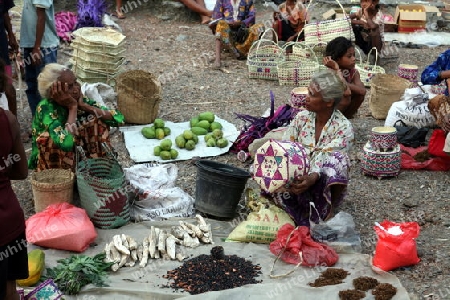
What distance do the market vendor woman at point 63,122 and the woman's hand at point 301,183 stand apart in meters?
1.68

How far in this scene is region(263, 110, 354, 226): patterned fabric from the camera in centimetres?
460

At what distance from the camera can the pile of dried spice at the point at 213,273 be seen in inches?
161

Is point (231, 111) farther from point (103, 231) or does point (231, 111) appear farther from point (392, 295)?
point (392, 295)

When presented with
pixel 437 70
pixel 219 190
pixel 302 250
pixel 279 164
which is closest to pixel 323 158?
pixel 279 164

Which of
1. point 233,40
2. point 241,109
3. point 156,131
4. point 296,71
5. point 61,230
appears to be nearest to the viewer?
point 61,230

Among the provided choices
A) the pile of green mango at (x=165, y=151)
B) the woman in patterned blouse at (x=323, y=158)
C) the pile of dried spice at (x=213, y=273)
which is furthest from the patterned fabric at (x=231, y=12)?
the pile of dried spice at (x=213, y=273)

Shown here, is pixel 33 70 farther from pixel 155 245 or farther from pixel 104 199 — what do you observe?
pixel 155 245

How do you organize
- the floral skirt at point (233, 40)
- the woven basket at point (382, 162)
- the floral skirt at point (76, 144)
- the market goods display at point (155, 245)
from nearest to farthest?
the market goods display at point (155, 245)
the floral skirt at point (76, 144)
the woven basket at point (382, 162)
the floral skirt at point (233, 40)

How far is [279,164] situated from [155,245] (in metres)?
1.01

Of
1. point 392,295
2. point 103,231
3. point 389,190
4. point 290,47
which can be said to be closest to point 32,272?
point 103,231

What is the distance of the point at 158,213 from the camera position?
Result: 16.6ft

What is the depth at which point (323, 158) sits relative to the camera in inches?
183

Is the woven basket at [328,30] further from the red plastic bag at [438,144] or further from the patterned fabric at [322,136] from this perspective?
the patterned fabric at [322,136]

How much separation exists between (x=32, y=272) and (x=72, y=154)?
1.40 m
